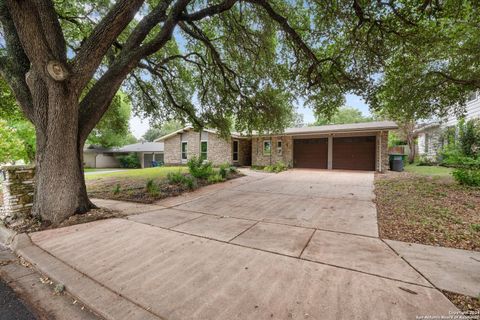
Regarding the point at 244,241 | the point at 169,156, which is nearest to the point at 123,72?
the point at 244,241

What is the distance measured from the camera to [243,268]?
2432 millimetres

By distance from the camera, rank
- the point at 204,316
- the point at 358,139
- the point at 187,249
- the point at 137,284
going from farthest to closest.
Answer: the point at 358,139 → the point at 187,249 → the point at 137,284 → the point at 204,316

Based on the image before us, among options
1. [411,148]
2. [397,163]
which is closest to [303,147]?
[397,163]

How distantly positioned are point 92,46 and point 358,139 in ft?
47.8

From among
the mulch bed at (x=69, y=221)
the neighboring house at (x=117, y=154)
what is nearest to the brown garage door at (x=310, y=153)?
the mulch bed at (x=69, y=221)

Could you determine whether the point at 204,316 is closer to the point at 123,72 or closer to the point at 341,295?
the point at 341,295

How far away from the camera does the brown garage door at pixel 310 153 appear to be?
1498 centimetres

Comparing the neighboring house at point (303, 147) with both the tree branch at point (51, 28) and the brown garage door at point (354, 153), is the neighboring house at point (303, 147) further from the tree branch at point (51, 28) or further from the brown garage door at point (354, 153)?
Result: the tree branch at point (51, 28)

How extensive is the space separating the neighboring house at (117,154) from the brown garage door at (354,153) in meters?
20.0

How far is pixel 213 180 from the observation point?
363 inches

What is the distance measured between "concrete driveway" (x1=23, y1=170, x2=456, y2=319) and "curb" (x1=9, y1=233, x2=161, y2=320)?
0.05ft

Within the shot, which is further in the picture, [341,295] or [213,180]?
[213,180]

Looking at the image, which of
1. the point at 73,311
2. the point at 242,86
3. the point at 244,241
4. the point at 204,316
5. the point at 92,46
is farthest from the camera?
the point at 242,86

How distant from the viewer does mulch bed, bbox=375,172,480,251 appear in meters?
3.24
